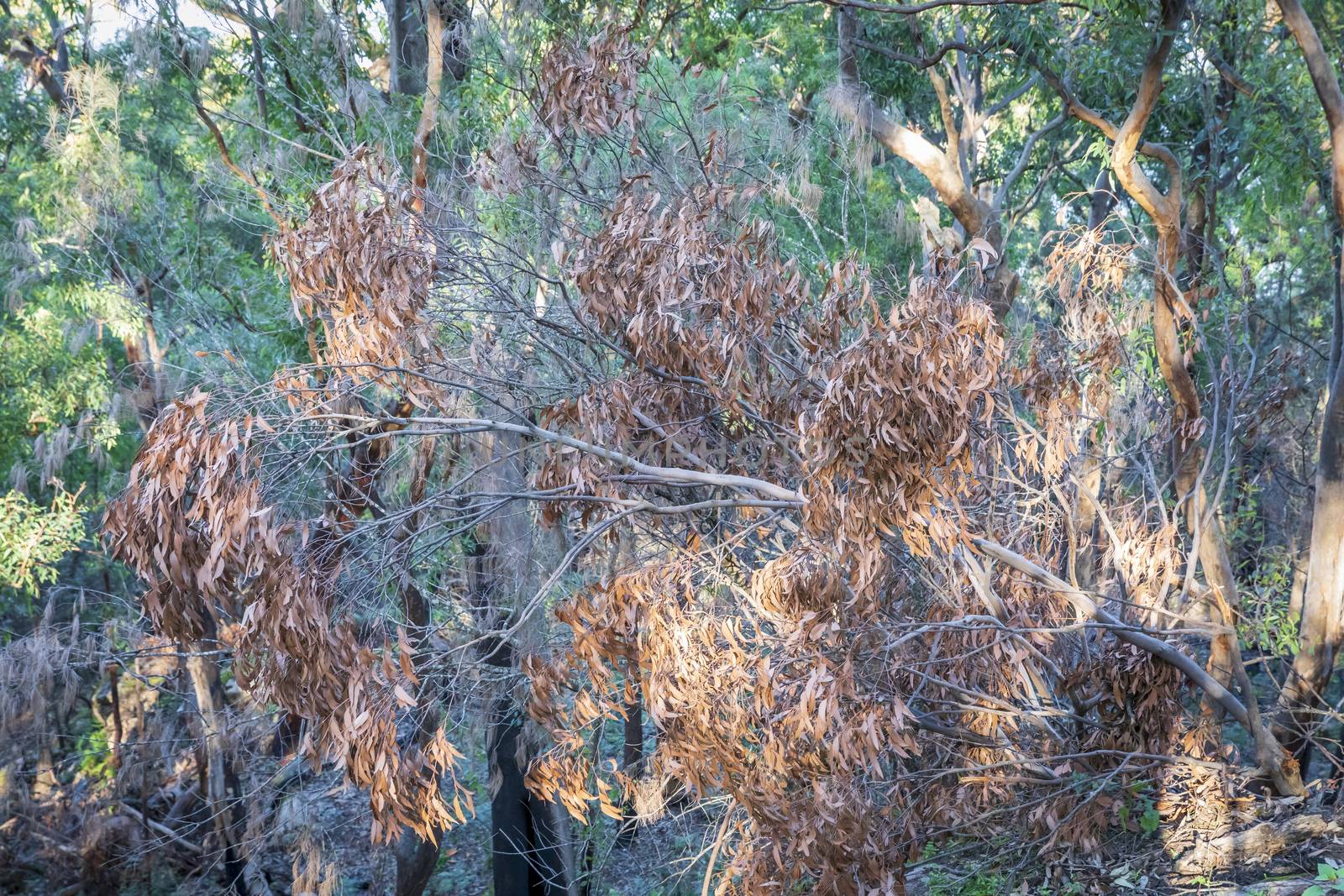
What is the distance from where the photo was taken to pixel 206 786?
396 inches

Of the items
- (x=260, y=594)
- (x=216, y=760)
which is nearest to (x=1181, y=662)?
(x=260, y=594)

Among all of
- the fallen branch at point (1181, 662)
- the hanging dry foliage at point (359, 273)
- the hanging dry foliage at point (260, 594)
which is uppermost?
the hanging dry foliage at point (359, 273)

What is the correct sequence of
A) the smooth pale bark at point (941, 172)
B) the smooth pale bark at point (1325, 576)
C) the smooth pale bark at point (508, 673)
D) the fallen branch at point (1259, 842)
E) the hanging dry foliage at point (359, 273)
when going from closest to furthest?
the hanging dry foliage at point (359, 273) → the fallen branch at point (1259, 842) → the smooth pale bark at point (1325, 576) → the smooth pale bark at point (941, 172) → the smooth pale bark at point (508, 673)

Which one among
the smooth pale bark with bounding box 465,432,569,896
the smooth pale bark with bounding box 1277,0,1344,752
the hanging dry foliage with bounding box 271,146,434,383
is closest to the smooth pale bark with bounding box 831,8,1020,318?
the smooth pale bark with bounding box 1277,0,1344,752

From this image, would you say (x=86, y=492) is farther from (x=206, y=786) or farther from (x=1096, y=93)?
(x=1096, y=93)

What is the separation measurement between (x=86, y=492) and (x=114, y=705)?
2260mm

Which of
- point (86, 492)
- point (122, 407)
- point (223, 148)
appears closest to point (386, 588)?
point (223, 148)

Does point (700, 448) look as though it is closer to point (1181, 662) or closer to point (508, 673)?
point (508, 673)

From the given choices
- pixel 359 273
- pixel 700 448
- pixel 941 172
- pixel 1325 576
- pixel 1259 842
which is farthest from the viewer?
pixel 941 172

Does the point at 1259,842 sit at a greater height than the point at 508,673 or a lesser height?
lesser

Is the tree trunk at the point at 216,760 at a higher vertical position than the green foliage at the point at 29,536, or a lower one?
lower

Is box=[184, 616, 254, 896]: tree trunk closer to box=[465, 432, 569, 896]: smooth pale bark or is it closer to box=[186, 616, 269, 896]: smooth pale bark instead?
box=[186, 616, 269, 896]: smooth pale bark

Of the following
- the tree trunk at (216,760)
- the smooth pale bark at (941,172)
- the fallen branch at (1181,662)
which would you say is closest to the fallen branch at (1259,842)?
the fallen branch at (1181,662)

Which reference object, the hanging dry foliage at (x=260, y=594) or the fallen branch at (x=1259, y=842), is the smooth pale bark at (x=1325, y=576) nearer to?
the fallen branch at (x=1259, y=842)
